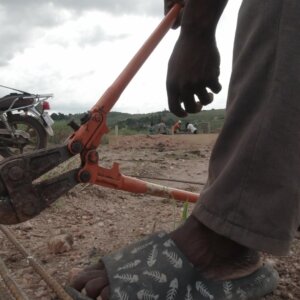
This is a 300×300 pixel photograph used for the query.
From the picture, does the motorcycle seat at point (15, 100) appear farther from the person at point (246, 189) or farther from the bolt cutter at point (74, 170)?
the person at point (246, 189)

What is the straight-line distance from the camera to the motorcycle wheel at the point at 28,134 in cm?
584

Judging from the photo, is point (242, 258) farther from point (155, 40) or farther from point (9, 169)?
point (155, 40)

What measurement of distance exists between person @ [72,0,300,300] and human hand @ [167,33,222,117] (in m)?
0.37

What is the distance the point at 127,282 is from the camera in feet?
3.12

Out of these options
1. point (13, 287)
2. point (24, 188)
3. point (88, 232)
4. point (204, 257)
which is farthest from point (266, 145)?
point (88, 232)

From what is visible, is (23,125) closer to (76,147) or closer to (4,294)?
(76,147)

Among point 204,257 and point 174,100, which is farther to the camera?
point 174,100

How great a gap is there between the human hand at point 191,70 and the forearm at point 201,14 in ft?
0.10

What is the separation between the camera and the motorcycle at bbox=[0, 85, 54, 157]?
5852 millimetres

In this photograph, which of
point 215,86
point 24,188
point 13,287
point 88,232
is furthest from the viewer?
point 88,232

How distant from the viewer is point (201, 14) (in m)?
1.25

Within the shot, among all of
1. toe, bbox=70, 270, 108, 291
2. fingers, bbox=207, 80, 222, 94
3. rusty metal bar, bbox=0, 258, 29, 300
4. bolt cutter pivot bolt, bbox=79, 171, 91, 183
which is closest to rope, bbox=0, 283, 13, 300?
rusty metal bar, bbox=0, 258, 29, 300

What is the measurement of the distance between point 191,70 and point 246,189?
59 cm

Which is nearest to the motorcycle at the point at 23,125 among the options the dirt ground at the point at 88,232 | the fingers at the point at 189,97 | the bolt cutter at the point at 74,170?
the dirt ground at the point at 88,232
